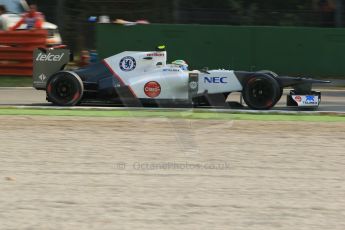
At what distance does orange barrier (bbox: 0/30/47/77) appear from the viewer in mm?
17048

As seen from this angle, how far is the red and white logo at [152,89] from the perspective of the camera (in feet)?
35.1

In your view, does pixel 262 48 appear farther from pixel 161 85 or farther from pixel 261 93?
pixel 161 85

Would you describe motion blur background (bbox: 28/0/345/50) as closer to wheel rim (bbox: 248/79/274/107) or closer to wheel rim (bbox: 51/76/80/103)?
wheel rim (bbox: 248/79/274/107)

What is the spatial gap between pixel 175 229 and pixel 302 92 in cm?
668

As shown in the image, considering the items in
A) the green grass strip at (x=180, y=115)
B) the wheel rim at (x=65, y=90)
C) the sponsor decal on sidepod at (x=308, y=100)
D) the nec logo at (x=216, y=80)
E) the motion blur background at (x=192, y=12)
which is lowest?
the green grass strip at (x=180, y=115)

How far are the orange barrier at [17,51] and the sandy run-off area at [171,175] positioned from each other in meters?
7.90

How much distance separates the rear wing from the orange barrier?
18.5 ft

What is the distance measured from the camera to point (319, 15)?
2016 centimetres

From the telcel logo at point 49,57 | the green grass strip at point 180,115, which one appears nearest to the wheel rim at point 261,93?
the green grass strip at point 180,115

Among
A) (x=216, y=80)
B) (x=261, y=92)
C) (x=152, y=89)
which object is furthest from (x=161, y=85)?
(x=261, y=92)

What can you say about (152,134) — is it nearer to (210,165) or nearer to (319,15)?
(210,165)

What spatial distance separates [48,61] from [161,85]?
2243 mm
